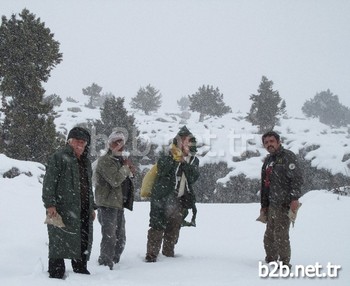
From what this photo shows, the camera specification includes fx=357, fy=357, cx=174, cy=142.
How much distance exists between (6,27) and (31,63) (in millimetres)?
2503

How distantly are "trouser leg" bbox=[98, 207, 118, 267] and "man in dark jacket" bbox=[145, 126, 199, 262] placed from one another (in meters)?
0.75

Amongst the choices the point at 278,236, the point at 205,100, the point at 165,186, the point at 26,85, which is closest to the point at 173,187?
the point at 165,186

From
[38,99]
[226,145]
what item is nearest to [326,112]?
[226,145]

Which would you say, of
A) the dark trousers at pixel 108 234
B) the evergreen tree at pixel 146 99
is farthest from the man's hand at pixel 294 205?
the evergreen tree at pixel 146 99

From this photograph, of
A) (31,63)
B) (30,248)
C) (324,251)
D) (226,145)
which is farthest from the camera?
(226,145)

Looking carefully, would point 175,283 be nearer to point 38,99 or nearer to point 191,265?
point 191,265

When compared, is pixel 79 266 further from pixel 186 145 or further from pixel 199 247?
pixel 199 247

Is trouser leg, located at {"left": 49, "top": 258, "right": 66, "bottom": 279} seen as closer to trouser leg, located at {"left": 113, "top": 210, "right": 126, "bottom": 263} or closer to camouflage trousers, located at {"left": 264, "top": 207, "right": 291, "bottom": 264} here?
trouser leg, located at {"left": 113, "top": 210, "right": 126, "bottom": 263}

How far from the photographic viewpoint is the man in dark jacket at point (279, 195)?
4.91m

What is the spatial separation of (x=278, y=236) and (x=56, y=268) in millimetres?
2927

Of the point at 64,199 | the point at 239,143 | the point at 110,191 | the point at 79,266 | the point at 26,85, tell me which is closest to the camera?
the point at 64,199

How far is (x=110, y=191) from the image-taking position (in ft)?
16.2

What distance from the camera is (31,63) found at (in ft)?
58.7

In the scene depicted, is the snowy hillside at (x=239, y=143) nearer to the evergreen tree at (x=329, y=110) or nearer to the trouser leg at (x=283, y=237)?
the evergreen tree at (x=329, y=110)
